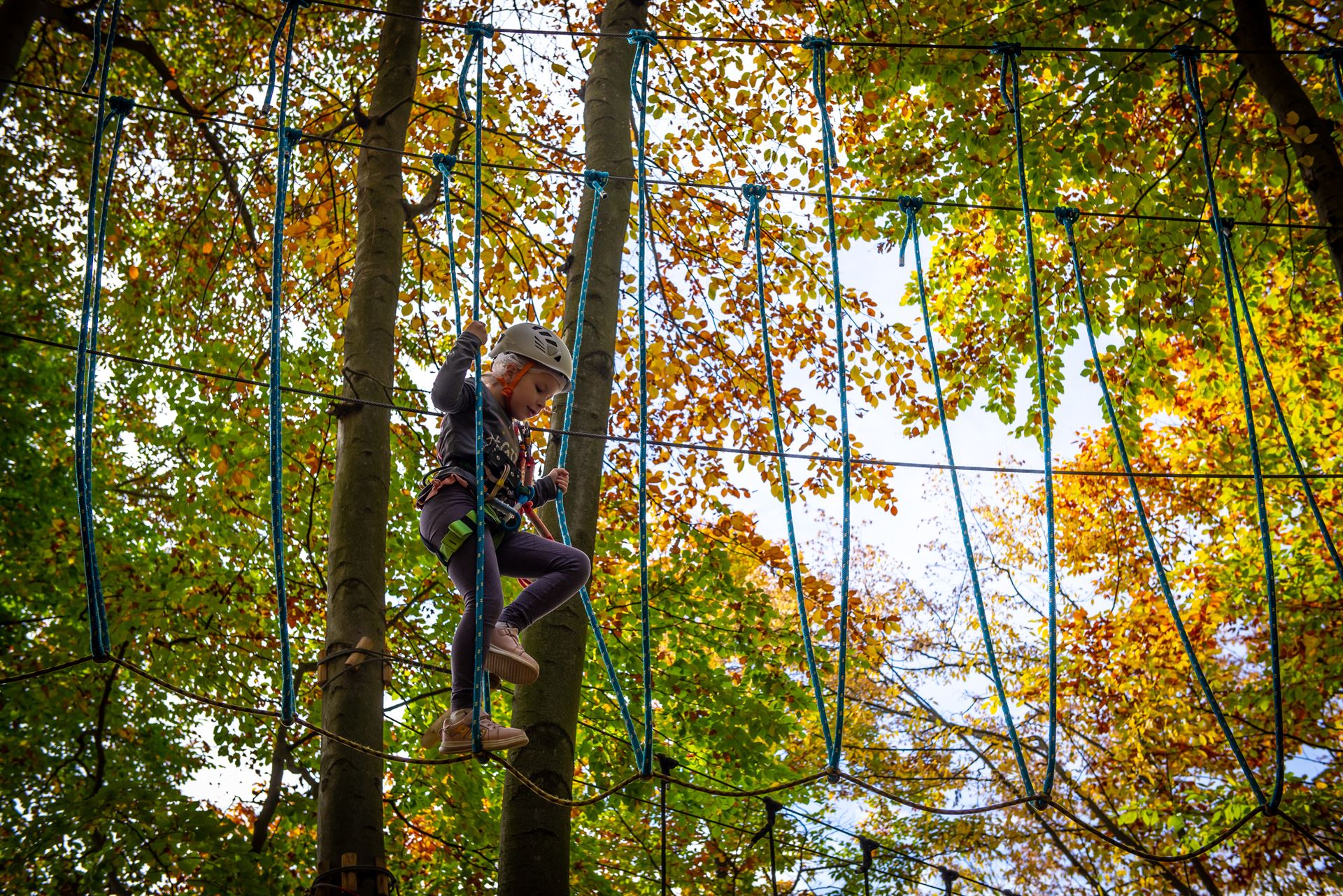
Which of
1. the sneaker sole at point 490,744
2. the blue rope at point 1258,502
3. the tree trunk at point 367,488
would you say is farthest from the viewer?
the tree trunk at point 367,488

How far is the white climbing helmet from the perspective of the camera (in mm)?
3117

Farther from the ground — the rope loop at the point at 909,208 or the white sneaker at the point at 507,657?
the rope loop at the point at 909,208

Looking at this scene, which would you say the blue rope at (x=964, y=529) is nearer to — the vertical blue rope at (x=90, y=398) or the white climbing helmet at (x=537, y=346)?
the white climbing helmet at (x=537, y=346)

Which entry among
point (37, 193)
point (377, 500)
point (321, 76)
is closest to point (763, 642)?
point (377, 500)

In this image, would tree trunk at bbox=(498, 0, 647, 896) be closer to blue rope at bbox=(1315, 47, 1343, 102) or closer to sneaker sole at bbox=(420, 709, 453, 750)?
sneaker sole at bbox=(420, 709, 453, 750)

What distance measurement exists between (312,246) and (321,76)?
1.44 m

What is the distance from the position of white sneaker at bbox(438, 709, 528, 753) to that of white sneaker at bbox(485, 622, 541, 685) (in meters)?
0.13

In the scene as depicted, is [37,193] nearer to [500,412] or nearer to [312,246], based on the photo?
[312,246]

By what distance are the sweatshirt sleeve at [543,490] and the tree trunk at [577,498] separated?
0.55m

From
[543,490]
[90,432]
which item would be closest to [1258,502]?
[543,490]

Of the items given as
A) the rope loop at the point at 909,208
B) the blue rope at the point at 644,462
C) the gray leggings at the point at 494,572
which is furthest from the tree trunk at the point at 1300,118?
the gray leggings at the point at 494,572

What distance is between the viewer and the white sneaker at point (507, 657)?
2.85m

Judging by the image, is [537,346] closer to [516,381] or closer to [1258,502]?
[516,381]

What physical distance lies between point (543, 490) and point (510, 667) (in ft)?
1.94
